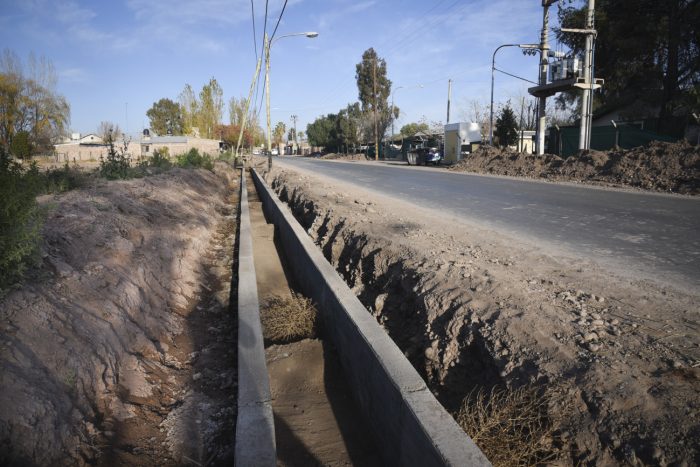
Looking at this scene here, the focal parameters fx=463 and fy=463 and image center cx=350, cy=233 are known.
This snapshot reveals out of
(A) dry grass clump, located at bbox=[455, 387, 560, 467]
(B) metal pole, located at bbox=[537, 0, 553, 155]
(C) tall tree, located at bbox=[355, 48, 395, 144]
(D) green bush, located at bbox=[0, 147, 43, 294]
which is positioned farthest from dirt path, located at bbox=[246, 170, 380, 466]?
(C) tall tree, located at bbox=[355, 48, 395, 144]

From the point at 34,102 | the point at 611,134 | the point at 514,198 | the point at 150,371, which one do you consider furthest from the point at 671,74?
the point at 34,102

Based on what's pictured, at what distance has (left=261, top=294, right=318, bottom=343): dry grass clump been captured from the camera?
4699 mm

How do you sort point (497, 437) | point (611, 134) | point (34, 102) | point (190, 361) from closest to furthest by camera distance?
point (497, 437) → point (190, 361) → point (611, 134) → point (34, 102)

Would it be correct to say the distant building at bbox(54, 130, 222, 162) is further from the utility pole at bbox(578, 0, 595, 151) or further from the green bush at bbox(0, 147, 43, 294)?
the green bush at bbox(0, 147, 43, 294)

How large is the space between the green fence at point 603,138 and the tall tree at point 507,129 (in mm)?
8099

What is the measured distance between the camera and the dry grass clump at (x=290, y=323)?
185 inches

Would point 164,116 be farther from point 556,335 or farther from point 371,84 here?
point 556,335

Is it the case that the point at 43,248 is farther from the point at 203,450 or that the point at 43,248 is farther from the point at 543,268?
the point at 543,268

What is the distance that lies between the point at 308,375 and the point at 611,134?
76.9 feet

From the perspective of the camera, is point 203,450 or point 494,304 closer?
point 203,450

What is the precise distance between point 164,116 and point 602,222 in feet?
372

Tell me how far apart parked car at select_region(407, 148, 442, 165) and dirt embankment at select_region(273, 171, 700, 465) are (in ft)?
102

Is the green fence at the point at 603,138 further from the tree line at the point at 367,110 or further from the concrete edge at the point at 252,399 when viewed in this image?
the tree line at the point at 367,110

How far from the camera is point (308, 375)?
3984 mm
